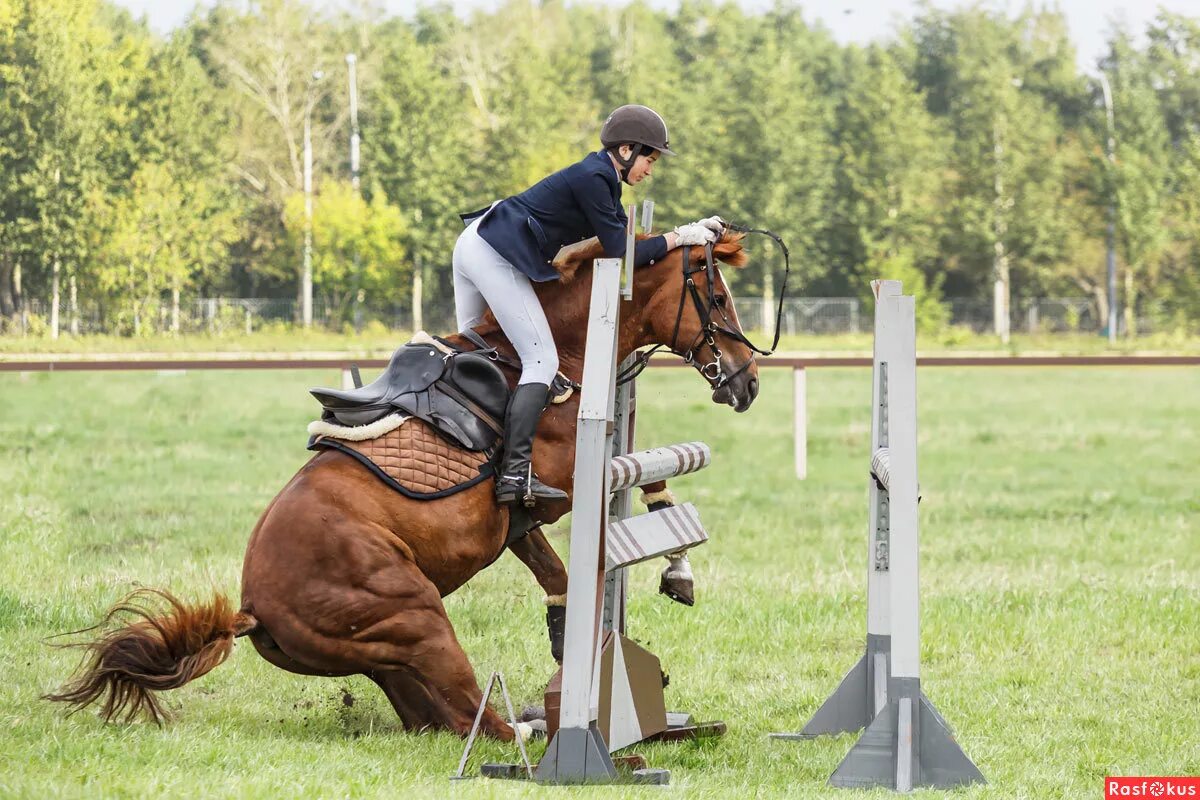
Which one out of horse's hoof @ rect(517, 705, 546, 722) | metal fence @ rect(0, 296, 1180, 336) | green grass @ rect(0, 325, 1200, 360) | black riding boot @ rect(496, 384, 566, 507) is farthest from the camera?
metal fence @ rect(0, 296, 1180, 336)

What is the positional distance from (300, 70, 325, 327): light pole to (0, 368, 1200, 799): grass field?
99.1 feet

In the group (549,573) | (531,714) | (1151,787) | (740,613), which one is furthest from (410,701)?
(740,613)

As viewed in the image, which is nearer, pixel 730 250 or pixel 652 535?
pixel 652 535

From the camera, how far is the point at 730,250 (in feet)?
19.9

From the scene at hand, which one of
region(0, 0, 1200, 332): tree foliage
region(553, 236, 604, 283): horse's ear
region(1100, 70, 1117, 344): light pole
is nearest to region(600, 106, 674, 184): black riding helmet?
region(553, 236, 604, 283): horse's ear

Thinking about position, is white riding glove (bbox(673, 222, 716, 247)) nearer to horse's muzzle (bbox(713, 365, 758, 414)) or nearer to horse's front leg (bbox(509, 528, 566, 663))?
horse's muzzle (bbox(713, 365, 758, 414))

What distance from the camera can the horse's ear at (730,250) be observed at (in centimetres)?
607

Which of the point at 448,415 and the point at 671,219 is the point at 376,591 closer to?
the point at 448,415

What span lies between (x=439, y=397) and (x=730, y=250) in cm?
127

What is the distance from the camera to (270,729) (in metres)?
5.95

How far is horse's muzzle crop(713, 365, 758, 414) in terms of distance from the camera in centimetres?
612

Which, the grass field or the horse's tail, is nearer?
the grass field

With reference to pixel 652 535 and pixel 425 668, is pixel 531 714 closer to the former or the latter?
pixel 425 668

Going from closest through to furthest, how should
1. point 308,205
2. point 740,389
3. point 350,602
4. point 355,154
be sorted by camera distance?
point 350,602 → point 740,389 → point 308,205 → point 355,154
